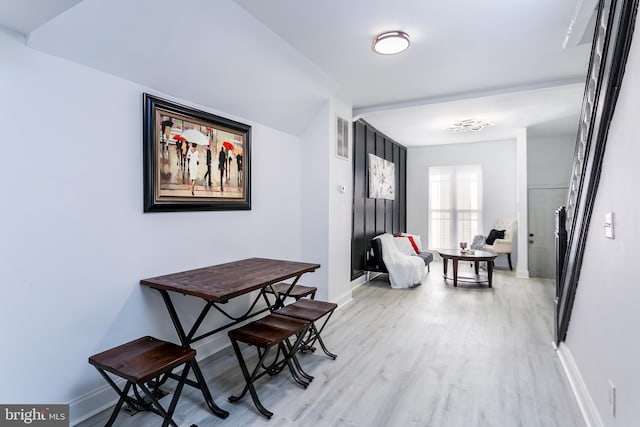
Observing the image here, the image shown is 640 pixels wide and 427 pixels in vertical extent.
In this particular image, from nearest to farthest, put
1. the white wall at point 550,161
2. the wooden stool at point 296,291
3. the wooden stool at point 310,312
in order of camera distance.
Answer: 1. the wooden stool at point 310,312
2. the wooden stool at point 296,291
3. the white wall at point 550,161

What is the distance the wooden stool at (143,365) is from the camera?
169 cm

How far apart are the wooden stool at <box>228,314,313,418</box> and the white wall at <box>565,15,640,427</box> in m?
1.75

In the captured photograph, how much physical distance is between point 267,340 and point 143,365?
71 cm

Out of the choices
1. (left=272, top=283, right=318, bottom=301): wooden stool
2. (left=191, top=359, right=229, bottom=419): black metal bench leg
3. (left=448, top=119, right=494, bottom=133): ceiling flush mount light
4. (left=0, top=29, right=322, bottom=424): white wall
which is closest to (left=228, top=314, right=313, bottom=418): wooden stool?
(left=191, top=359, right=229, bottom=419): black metal bench leg

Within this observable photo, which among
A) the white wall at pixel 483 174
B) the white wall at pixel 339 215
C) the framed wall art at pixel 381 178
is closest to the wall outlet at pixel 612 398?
the white wall at pixel 339 215

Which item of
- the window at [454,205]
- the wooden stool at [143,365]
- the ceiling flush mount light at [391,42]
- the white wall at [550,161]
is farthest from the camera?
the window at [454,205]

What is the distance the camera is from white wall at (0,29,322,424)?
69.6 inches

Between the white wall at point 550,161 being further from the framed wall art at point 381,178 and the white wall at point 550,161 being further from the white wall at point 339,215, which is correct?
the white wall at point 339,215

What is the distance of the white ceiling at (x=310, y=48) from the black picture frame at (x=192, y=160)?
169 mm

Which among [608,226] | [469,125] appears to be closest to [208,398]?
[608,226]

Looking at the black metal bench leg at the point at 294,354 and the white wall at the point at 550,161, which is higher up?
the white wall at the point at 550,161

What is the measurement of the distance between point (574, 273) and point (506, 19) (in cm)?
198

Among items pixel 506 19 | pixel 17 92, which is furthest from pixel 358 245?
pixel 17 92

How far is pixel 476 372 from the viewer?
262cm
